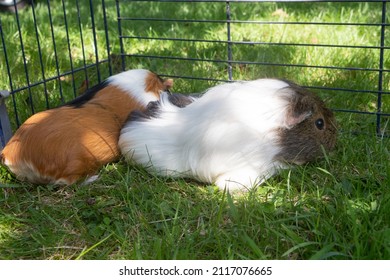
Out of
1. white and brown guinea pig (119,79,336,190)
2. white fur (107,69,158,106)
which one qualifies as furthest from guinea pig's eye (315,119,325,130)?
white fur (107,69,158,106)

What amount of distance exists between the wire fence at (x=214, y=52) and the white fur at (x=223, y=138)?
0.58m

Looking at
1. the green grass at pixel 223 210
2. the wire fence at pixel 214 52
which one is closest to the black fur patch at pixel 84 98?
the wire fence at pixel 214 52

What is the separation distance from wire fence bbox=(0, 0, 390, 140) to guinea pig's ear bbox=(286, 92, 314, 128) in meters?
0.44

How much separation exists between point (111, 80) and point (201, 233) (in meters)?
1.36

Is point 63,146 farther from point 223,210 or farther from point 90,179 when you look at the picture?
point 223,210

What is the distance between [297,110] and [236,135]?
13.6 inches

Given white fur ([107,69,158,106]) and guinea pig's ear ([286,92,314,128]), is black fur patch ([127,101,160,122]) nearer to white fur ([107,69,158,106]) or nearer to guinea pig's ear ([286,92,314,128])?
white fur ([107,69,158,106])

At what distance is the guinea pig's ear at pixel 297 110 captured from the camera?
7.74ft

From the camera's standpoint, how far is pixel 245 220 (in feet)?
6.48

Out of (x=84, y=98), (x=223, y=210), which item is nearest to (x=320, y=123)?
(x=223, y=210)

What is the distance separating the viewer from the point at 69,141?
2.42m

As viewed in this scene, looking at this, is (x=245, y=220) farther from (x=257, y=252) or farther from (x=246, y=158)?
(x=246, y=158)

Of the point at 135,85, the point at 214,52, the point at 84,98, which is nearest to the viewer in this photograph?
the point at 84,98

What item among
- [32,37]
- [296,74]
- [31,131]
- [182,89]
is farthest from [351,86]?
[32,37]
